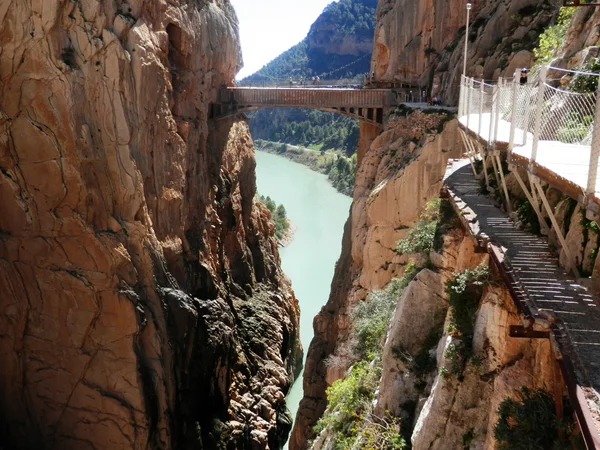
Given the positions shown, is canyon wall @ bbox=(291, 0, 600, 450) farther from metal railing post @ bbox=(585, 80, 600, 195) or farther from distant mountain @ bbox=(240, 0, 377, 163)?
distant mountain @ bbox=(240, 0, 377, 163)

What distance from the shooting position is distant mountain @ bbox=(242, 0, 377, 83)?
130m

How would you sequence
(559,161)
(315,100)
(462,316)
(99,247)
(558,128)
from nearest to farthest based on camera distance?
1. (559,161)
2. (558,128)
3. (462,316)
4. (99,247)
5. (315,100)

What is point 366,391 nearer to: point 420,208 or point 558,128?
point 558,128

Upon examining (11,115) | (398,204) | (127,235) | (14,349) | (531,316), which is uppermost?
(11,115)

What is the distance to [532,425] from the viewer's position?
5051 millimetres

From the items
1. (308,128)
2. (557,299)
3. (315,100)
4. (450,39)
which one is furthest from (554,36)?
(308,128)

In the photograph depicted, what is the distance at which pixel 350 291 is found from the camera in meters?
20.0

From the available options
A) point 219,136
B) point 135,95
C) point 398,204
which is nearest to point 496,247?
point 398,204

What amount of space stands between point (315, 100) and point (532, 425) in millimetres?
22828

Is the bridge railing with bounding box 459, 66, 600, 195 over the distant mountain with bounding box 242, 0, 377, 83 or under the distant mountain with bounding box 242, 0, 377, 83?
under

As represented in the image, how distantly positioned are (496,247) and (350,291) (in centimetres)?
1343

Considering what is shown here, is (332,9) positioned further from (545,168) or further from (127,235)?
(545,168)

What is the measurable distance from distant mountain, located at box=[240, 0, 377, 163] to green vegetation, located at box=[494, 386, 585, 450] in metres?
91.9

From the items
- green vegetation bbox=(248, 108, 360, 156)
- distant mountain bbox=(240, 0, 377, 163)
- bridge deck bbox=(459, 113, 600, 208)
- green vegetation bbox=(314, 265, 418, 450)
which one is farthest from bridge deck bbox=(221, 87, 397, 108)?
distant mountain bbox=(240, 0, 377, 163)
